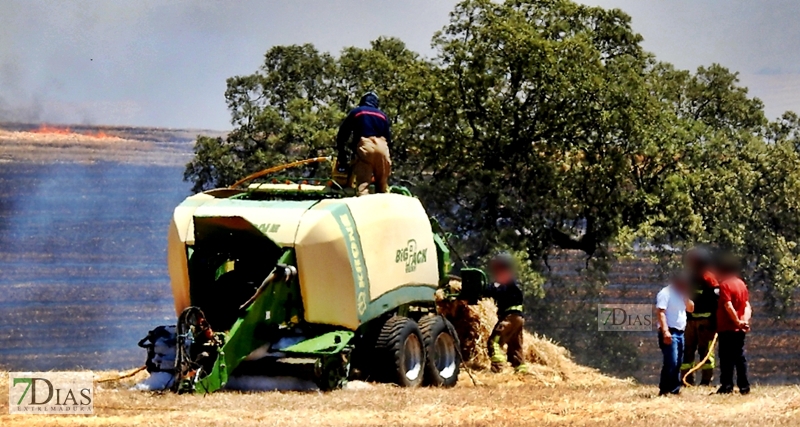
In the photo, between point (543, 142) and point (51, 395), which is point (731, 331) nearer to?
point (51, 395)

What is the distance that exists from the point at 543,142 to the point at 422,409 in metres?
20.6

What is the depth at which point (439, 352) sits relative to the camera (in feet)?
67.9

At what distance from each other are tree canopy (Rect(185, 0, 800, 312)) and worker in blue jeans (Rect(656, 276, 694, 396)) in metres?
16.5

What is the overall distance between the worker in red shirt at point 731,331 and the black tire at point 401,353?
417cm

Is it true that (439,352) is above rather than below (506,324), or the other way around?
below

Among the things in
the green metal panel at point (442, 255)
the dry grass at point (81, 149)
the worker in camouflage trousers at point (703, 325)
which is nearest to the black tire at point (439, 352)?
the green metal panel at point (442, 255)

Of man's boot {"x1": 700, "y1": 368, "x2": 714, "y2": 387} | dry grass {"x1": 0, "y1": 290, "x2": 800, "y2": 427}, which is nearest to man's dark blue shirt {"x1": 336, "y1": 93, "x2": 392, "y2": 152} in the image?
dry grass {"x1": 0, "y1": 290, "x2": 800, "y2": 427}

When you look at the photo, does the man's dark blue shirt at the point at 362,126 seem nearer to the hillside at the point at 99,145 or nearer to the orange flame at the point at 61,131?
the orange flame at the point at 61,131

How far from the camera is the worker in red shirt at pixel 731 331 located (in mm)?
18516

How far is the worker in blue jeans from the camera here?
1745cm

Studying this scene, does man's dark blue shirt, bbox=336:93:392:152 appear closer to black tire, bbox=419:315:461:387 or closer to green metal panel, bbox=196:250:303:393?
green metal panel, bbox=196:250:303:393

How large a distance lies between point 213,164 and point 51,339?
6945 millimetres

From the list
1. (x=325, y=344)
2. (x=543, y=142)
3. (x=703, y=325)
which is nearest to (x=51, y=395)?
(x=325, y=344)

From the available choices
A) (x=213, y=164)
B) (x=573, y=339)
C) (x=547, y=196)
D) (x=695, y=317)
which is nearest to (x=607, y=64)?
(x=547, y=196)
